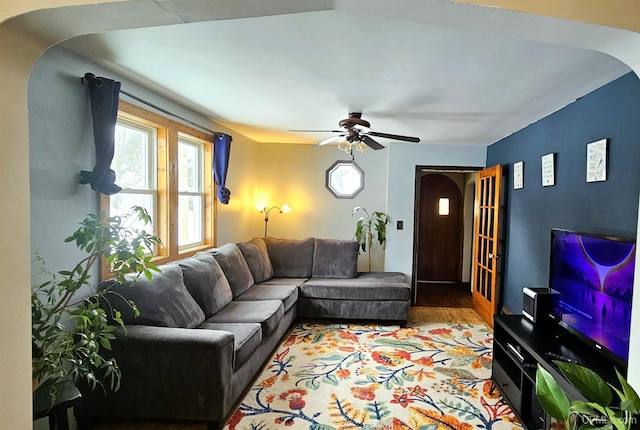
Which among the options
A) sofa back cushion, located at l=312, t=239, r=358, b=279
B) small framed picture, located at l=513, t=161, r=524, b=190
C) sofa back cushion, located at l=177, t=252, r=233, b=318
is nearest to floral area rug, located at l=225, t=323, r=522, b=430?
sofa back cushion, located at l=177, t=252, r=233, b=318

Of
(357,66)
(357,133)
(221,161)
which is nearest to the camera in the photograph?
(357,66)

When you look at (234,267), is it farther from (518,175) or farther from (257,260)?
(518,175)

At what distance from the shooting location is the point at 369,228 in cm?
510

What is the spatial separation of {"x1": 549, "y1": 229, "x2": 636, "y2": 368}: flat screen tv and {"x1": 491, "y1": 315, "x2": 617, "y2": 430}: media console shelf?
0.09 metres

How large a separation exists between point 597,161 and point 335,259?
2.95 metres

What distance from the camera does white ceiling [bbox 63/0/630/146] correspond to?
1667 millimetres

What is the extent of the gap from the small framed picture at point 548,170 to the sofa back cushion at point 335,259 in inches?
91.1

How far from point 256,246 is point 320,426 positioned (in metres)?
2.50

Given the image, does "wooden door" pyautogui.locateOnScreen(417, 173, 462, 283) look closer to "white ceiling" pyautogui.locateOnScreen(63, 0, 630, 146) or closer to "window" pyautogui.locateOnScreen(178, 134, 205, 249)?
"white ceiling" pyautogui.locateOnScreen(63, 0, 630, 146)

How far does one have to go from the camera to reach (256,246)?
14.2 ft

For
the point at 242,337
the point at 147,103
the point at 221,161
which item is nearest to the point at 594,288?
the point at 242,337

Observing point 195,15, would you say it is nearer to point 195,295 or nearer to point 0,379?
point 0,379

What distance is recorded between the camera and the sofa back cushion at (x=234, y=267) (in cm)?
342

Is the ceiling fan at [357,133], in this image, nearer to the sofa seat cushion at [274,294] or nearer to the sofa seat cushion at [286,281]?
the sofa seat cushion at [274,294]
